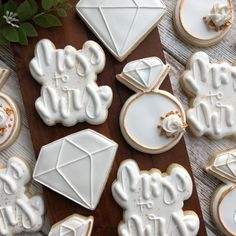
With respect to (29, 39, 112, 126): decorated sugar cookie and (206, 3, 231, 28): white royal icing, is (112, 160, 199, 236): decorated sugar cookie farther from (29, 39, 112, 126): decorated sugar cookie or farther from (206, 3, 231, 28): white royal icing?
(206, 3, 231, 28): white royal icing

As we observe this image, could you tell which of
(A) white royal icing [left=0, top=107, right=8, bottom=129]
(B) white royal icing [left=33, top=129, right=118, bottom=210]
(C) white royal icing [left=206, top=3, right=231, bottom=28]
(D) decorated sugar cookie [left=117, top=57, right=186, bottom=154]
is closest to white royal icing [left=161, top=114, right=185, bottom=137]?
(D) decorated sugar cookie [left=117, top=57, right=186, bottom=154]

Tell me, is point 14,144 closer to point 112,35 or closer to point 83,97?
point 83,97

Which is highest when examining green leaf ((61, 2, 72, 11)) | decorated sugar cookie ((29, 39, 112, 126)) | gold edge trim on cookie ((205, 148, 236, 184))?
green leaf ((61, 2, 72, 11))

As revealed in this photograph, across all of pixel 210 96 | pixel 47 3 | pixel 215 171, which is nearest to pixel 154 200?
pixel 215 171

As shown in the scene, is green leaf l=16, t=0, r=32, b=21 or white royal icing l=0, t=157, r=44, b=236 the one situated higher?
green leaf l=16, t=0, r=32, b=21

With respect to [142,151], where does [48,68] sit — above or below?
above

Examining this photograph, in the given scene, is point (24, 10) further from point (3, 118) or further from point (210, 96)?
point (210, 96)

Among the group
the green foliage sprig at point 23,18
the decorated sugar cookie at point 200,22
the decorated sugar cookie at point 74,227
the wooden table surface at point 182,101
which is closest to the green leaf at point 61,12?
the green foliage sprig at point 23,18

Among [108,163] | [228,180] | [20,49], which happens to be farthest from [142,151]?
[20,49]
